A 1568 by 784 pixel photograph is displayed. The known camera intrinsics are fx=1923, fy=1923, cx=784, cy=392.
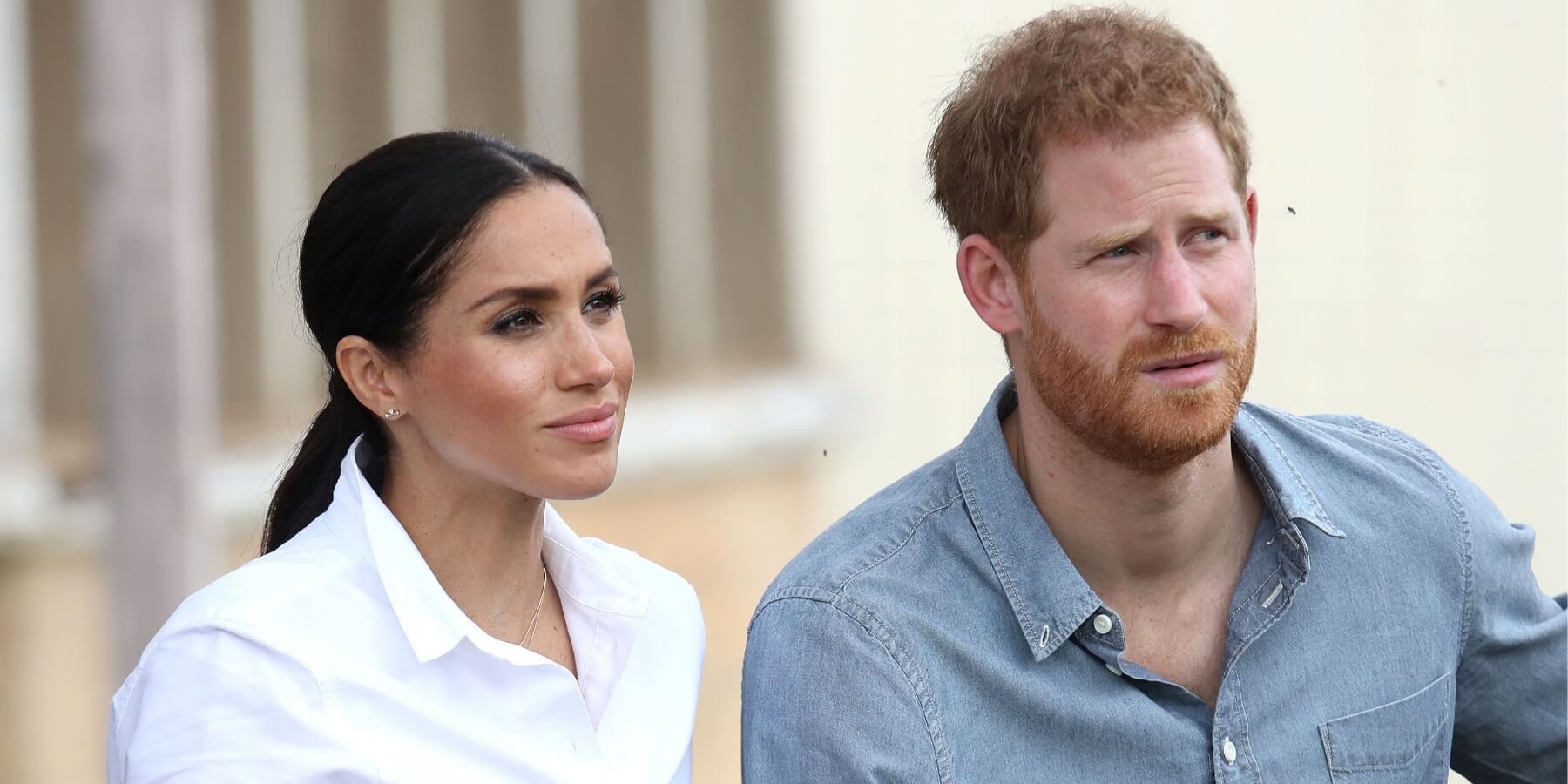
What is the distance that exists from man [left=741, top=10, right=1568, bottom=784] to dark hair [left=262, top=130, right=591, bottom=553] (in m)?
0.48

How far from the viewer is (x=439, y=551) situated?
207cm

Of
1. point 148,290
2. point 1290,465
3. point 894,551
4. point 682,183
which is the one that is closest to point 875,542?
point 894,551

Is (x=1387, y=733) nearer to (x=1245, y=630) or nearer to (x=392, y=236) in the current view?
(x=1245, y=630)

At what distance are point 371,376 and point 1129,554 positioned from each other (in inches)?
33.1

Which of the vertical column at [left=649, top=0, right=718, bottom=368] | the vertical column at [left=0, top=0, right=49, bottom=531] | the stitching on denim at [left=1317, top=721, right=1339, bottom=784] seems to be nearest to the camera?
the stitching on denim at [left=1317, top=721, right=1339, bottom=784]

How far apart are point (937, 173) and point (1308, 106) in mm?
2881

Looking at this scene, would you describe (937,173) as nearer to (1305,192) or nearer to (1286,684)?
(1286,684)

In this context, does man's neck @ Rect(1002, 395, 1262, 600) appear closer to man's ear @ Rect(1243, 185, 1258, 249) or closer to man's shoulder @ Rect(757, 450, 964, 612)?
man's shoulder @ Rect(757, 450, 964, 612)

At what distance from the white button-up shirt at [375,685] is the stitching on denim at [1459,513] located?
870 millimetres

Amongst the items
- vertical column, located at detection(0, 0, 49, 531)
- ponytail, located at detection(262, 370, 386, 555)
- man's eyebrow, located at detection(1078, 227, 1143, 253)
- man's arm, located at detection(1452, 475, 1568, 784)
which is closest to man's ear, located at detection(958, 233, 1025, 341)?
man's eyebrow, located at detection(1078, 227, 1143, 253)

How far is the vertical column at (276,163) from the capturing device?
393 cm

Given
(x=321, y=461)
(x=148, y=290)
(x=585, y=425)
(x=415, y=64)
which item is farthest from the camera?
(x=415, y=64)

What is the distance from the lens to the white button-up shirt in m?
1.81

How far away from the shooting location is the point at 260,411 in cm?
401
